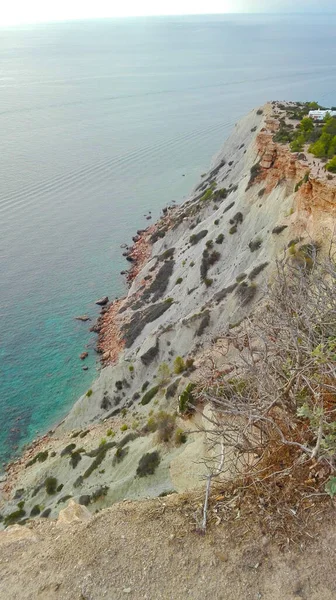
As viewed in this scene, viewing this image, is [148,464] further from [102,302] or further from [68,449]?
[102,302]

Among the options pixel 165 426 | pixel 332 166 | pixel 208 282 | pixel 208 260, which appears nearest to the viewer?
pixel 165 426

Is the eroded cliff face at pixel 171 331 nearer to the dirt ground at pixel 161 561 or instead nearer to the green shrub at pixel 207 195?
the green shrub at pixel 207 195

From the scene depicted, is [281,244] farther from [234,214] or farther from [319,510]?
[319,510]

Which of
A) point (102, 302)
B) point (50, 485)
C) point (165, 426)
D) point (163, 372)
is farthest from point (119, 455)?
point (102, 302)

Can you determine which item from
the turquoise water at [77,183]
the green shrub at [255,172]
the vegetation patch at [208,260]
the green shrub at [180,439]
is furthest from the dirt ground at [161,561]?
the green shrub at [255,172]

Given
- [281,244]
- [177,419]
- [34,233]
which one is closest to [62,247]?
[34,233]

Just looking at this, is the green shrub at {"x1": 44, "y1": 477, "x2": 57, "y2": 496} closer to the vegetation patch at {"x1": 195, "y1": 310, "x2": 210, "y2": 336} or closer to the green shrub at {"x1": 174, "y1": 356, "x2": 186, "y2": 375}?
the green shrub at {"x1": 174, "y1": 356, "x2": 186, "y2": 375}

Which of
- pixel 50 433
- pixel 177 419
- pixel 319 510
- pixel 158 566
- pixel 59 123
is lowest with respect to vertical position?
pixel 50 433
